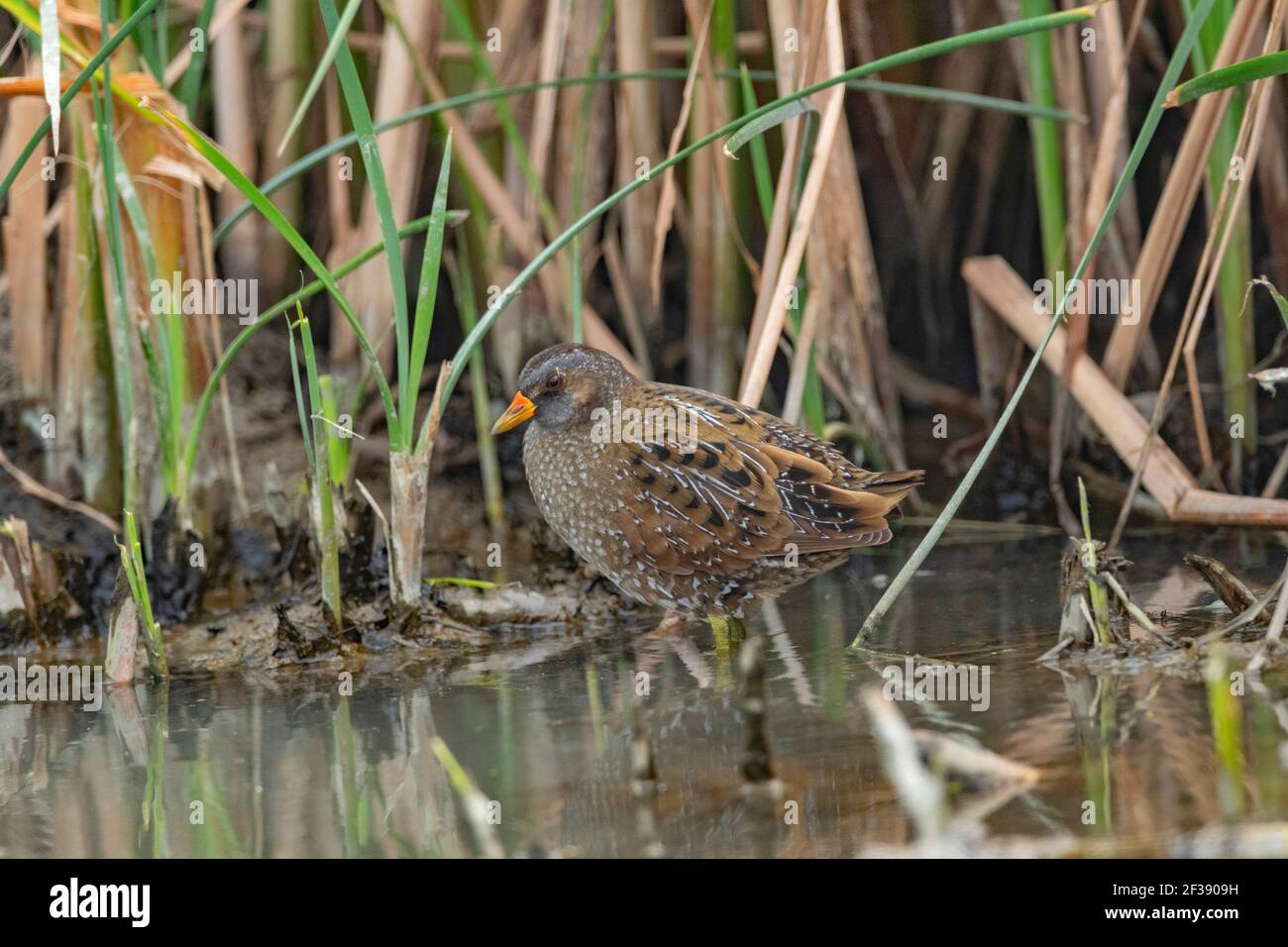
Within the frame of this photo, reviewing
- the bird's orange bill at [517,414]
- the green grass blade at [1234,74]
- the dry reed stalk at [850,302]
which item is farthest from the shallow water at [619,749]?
the green grass blade at [1234,74]

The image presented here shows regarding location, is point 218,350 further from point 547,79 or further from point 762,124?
point 762,124

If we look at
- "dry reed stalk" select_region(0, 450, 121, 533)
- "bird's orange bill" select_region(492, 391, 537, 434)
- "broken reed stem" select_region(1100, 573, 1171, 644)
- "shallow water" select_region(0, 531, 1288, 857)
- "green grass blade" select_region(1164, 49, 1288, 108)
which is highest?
"green grass blade" select_region(1164, 49, 1288, 108)

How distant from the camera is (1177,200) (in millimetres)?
4469

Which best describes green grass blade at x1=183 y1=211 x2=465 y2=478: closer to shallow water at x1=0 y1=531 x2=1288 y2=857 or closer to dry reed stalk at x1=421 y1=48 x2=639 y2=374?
shallow water at x1=0 y1=531 x2=1288 y2=857

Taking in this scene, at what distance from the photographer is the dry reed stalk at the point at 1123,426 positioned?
4285 mm

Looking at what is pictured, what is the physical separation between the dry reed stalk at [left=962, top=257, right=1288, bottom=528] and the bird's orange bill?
168 centimetres

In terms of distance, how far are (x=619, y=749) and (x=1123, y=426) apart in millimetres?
2233

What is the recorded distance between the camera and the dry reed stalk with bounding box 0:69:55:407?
4.61 meters

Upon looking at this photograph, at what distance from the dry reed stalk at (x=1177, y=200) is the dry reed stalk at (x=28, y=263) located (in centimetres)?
337

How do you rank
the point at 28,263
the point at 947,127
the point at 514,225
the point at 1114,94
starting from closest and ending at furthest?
1. the point at 1114,94
2. the point at 28,263
3. the point at 514,225
4. the point at 947,127

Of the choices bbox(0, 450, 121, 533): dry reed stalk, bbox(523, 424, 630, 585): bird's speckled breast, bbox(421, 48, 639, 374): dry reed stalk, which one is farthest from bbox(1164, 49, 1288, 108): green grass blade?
bbox(0, 450, 121, 533): dry reed stalk

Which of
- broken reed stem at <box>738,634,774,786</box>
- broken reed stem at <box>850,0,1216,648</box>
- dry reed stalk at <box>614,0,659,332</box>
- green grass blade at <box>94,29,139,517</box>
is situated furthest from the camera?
dry reed stalk at <box>614,0,659,332</box>

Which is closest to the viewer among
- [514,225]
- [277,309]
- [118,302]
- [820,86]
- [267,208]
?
[820,86]

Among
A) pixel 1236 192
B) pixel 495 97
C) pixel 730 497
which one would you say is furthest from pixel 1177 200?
pixel 495 97
